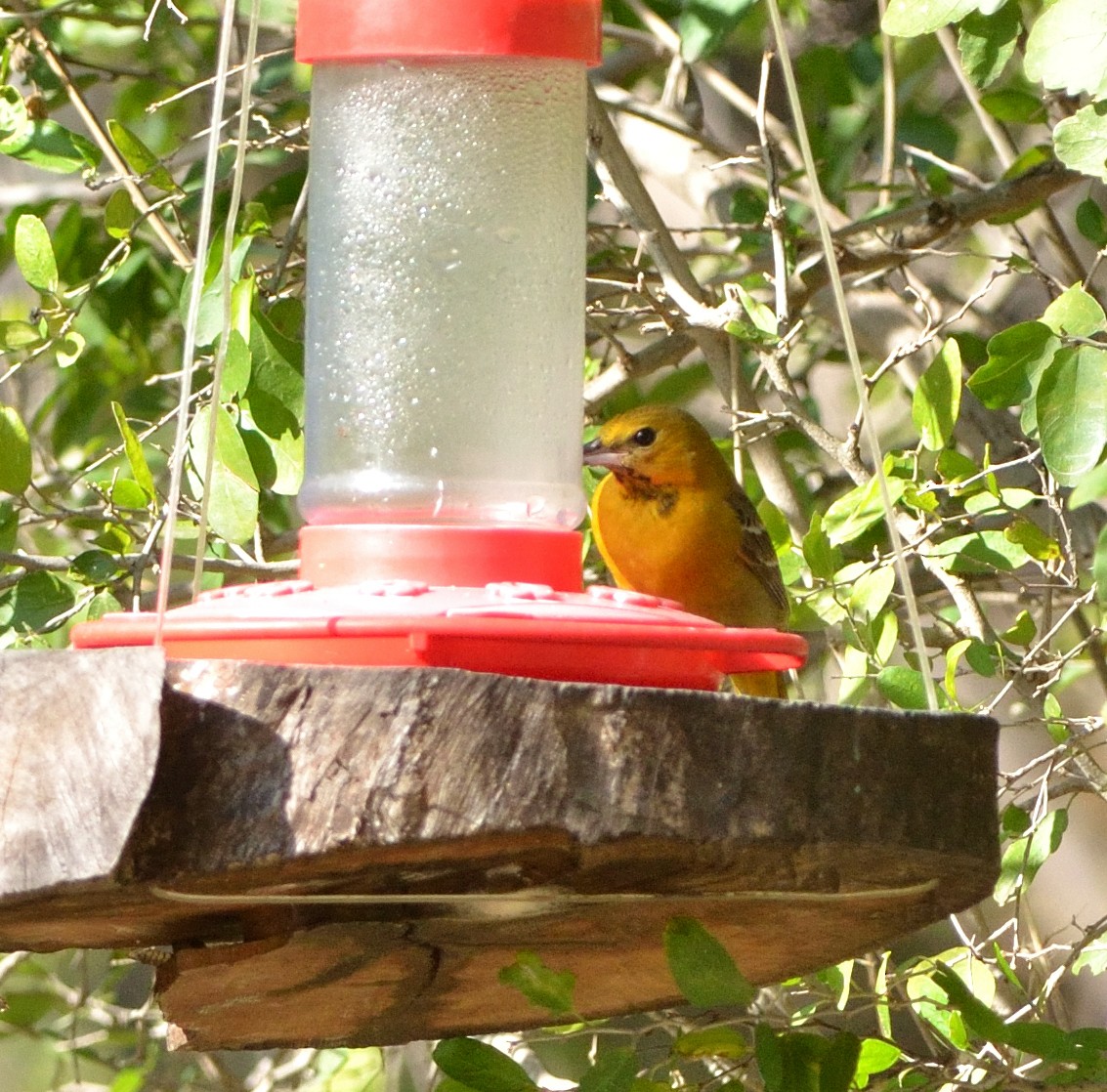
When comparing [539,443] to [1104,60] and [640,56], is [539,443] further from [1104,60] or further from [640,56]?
[640,56]

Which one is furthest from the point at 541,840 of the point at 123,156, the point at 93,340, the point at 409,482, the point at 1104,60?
the point at 93,340

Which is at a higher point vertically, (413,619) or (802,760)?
(413,619)

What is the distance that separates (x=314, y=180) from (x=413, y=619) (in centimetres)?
88

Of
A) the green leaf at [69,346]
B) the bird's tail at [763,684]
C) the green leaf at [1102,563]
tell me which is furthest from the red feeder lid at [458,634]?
the bird's tail at [763,684]

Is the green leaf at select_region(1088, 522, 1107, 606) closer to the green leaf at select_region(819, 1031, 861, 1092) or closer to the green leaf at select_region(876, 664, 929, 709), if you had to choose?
the green leaf at select_region(876, 664, 929, 709)

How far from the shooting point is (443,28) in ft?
6.07

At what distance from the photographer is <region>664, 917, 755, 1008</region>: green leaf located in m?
1.84

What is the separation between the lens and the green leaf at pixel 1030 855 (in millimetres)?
2861

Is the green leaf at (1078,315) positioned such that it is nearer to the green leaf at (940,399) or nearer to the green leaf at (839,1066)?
the green leaf at (940,399)

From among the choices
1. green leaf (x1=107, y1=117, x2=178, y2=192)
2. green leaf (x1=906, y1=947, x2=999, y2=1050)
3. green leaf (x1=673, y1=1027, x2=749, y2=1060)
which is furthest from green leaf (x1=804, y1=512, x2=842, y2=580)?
green leaf (x1=107, y1=117, x2=178, y2=192)

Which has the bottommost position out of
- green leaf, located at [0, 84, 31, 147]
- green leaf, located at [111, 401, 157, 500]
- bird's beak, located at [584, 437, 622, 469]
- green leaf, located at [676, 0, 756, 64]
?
green leaf, located at [111, 401, 157, 500]

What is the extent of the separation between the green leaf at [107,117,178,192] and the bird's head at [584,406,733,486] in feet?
2.95

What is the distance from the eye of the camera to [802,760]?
1.55 m

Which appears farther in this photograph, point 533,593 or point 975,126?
point 975,126
